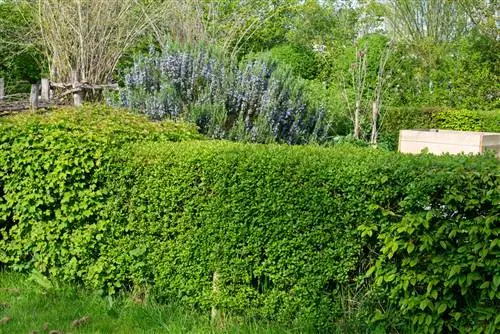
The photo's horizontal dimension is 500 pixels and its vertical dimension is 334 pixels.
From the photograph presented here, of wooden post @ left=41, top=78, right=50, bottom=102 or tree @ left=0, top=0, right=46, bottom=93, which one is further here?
tree @ left=0, top=0, right=46, bottom=93

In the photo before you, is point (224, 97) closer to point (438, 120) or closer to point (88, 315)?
point (88, 315)

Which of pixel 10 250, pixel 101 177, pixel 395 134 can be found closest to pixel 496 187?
pixel 101 177

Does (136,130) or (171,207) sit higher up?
(136,130)

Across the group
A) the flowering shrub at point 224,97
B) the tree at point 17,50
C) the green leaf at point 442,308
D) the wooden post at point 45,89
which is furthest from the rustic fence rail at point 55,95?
the green leaf at point 442,308

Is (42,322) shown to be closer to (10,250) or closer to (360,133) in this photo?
Result: (10,250)

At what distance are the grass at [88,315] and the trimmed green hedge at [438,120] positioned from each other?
9551mm

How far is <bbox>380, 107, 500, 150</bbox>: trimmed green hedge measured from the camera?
13898 millimetres

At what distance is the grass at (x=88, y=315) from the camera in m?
4.59

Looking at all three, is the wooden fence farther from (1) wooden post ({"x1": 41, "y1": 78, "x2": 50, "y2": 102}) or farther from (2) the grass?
(2) the grass

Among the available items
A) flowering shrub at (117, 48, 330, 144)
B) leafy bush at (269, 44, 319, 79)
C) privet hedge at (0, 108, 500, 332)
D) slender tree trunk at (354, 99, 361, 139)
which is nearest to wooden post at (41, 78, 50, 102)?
flowering shrub at (117, 48, 330, 144)

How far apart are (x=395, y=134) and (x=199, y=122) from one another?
720cm

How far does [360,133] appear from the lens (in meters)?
10.2

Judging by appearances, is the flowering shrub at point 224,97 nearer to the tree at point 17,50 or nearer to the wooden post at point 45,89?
the wooden post at point 45,89

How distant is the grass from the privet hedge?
11cm
